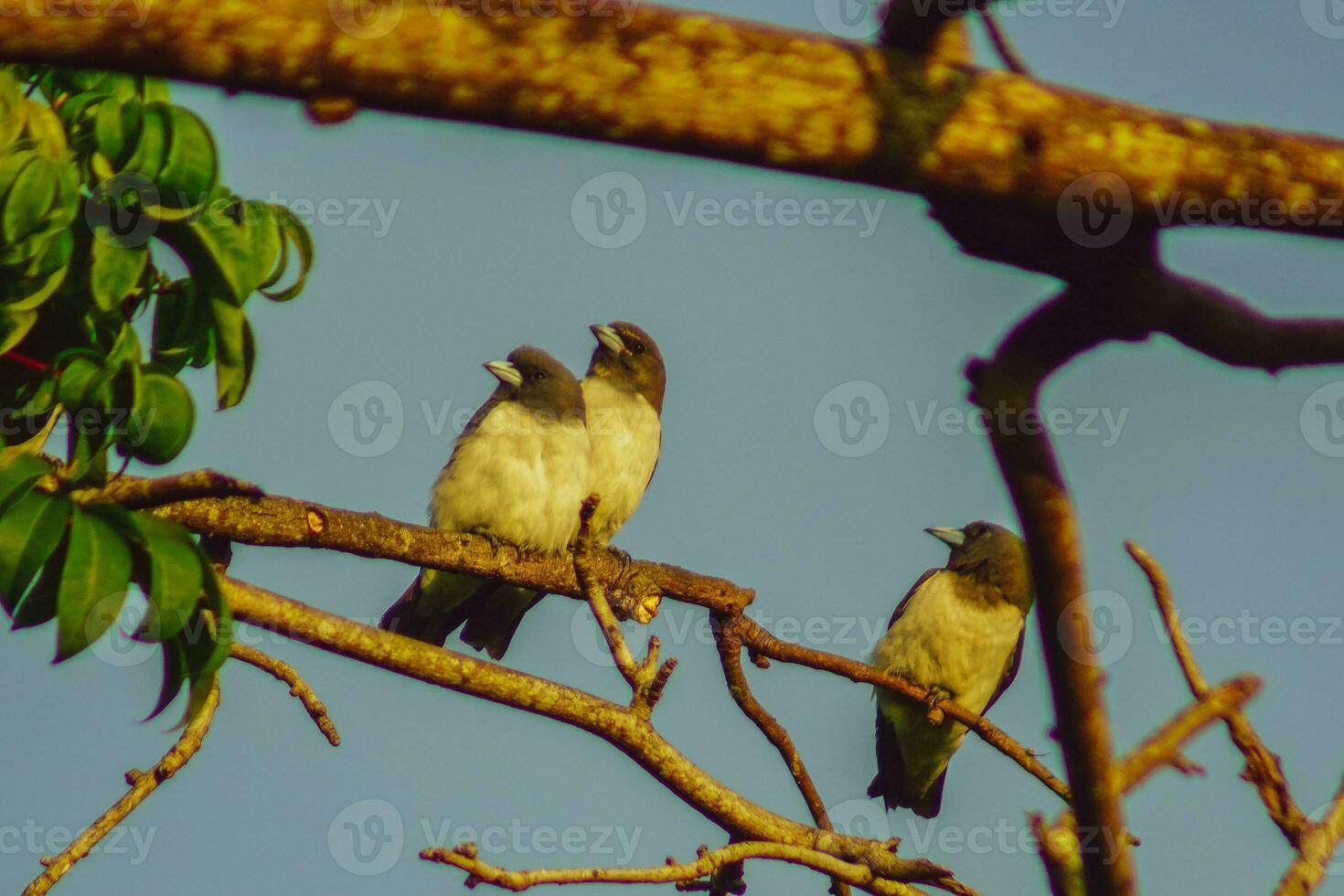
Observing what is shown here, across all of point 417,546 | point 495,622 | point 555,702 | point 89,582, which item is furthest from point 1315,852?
point 495,622

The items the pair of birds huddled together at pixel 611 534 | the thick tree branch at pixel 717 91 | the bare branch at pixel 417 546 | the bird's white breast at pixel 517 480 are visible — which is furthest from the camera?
the pair of birds huddled together at pixel 611 534

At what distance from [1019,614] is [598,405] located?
2872 mm

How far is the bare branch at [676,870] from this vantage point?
9.59 feet

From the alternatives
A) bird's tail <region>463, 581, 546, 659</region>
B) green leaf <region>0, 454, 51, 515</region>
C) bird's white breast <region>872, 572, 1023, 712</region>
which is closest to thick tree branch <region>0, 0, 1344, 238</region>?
green leaf <region>0, 454, 51, 515</region>

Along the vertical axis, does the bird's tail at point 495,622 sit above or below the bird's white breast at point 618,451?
below

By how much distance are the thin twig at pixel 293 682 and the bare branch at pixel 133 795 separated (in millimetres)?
119

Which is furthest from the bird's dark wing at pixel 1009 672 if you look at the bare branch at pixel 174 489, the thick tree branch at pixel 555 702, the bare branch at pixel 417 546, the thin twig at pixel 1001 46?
the thin twig at pixel 1001 46

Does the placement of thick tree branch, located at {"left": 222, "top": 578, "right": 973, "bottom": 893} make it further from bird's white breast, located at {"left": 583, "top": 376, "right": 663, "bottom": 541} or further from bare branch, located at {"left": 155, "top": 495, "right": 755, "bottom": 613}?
bird's white breast, located at {"left": 583, "top": 376, "right": 663, "bottom": 541}

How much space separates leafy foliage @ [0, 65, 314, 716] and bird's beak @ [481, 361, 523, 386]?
420 cm

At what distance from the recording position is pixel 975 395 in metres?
1.61

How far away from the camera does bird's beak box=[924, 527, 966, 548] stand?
28.7 feet

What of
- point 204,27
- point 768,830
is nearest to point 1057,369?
point 204,27

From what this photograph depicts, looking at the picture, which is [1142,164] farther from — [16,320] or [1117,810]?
[16,320]

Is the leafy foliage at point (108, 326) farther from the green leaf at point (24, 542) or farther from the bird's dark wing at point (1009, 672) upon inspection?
the bird's dark wing at point (1009, 672)
